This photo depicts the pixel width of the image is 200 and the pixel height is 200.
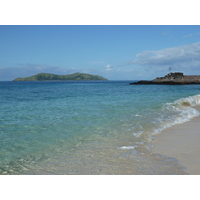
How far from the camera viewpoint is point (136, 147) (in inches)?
269

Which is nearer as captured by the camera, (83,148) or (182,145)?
(83,148)

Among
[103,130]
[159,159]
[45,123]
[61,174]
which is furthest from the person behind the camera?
[45,123]

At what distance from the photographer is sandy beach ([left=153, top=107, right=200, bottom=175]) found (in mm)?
5456

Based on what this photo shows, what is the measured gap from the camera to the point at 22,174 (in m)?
4.97

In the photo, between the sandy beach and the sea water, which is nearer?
the sea water

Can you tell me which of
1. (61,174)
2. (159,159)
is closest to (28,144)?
(61,174)

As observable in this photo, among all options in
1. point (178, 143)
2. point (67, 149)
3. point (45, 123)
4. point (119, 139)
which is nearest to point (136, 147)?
point (119, 139)

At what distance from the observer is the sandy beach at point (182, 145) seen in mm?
5456

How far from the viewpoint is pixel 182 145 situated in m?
7.12

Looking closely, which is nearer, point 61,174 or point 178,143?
point 61,174

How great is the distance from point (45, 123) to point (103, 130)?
347cm

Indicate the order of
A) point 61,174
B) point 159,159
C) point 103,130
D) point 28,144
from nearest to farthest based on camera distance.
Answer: point 61,174 → point 159,159 → point 28,144 → point 103,130

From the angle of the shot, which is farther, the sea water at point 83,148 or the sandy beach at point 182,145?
the sandy beach at point 182,145

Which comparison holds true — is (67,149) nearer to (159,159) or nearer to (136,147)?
(136,147)
